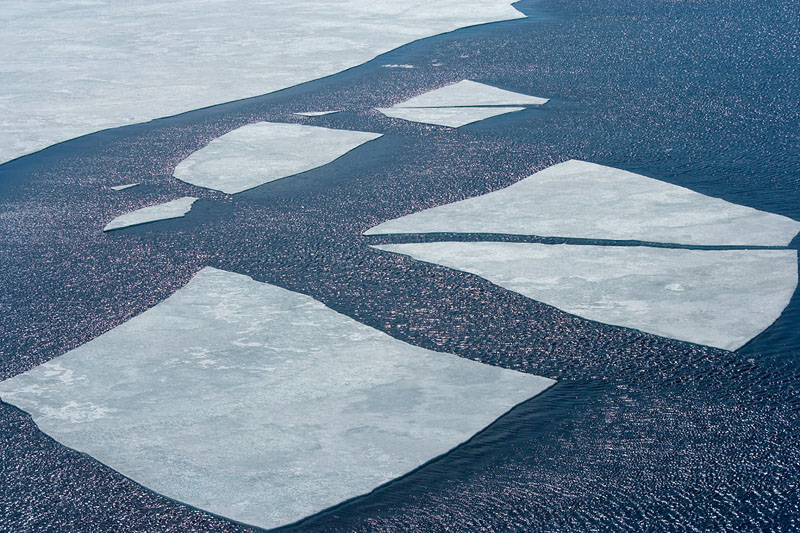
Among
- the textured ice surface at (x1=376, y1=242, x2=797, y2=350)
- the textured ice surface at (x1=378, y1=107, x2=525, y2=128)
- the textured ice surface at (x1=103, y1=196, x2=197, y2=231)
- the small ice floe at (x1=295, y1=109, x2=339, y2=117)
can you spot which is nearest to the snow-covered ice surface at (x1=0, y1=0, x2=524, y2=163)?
the small ice floe at (x1=295, y1=109, x2=339, y2=117)

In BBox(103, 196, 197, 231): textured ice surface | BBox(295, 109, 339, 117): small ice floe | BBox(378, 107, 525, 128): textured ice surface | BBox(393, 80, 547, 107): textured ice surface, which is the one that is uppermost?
BBox(393, 80, 547, 107): textured ice surface

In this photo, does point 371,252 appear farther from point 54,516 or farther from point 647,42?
point 647,42

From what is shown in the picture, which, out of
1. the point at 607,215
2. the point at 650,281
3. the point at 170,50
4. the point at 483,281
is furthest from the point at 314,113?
the point at 650,281

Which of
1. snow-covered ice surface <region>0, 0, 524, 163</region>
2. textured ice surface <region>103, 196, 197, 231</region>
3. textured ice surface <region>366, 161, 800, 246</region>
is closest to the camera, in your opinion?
textured ice surface <region>366, 161, 800, 246</region>

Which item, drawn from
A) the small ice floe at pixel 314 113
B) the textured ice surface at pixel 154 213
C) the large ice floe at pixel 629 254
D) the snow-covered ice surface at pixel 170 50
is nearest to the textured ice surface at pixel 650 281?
the large ice floe at pixel 629 254

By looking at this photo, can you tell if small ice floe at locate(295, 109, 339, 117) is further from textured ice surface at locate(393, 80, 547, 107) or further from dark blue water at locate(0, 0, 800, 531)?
textured ice surface at locate(393, 80, 547, 107)

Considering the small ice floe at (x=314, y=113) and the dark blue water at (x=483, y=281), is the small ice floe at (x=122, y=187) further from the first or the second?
the small ice floe at (x=314, y=113)

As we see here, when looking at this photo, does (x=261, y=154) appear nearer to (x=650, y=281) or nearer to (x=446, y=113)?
(x=446, y=113)
